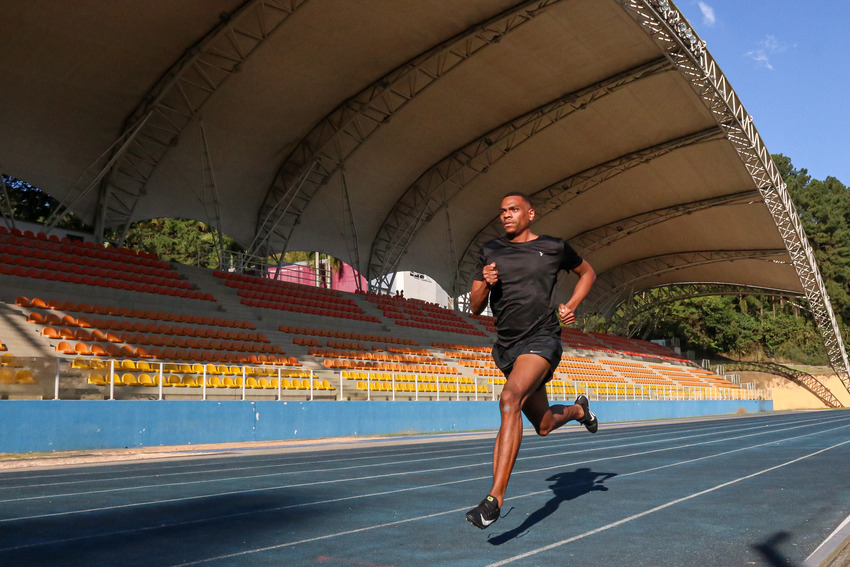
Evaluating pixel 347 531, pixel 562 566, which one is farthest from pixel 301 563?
pixel 562 566

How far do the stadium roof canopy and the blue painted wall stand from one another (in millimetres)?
9981

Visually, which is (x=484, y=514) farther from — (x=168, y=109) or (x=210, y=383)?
(x=168, y=109)

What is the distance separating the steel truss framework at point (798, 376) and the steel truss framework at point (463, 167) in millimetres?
32525

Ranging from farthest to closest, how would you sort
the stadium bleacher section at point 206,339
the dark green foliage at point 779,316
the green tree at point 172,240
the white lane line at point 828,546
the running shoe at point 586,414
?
the dark green foliage at point 779,316 < the green tree at point 172,240 < the stadium bleacher section at point 206,339 < the running shoe at point 586,414 < the white lane line at point 828,546

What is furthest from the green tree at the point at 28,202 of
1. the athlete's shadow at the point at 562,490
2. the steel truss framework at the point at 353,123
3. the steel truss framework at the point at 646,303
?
the steel truss framework at the point at 646,303

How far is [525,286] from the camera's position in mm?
4434

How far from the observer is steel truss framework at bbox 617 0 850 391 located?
816 inches

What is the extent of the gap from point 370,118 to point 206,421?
1361cm

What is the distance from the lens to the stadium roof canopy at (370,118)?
2003 cm

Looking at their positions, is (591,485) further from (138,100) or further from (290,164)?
(290,164)

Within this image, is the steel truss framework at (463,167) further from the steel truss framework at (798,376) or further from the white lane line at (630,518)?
the steel truss framework at (798,376)

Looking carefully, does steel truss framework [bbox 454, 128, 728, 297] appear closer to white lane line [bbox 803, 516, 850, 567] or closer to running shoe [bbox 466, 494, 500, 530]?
white lane line [bbox 803, 516, 850, 567]

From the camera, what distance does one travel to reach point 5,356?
1130 centimetres

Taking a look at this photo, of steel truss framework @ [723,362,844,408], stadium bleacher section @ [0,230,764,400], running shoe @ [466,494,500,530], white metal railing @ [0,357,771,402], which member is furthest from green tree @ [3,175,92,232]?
steel truss framework @ [723,362,844,408]
